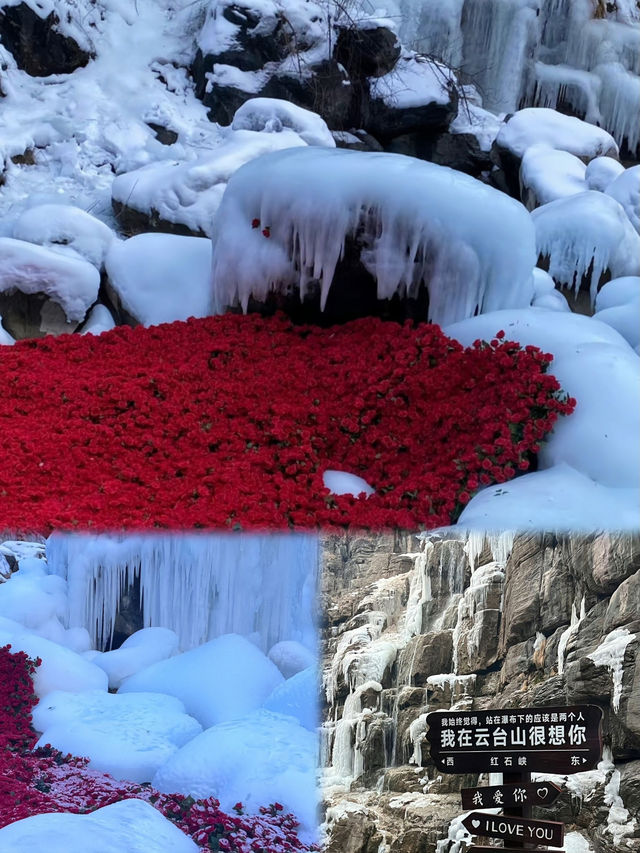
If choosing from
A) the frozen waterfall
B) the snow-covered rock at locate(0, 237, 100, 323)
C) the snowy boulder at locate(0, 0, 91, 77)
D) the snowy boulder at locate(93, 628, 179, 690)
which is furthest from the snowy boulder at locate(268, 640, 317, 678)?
the snowy boulder at locate(0, 0, 91, 77)

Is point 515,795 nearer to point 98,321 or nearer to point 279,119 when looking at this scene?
point 98,321

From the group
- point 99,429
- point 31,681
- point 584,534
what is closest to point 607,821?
point 584,534

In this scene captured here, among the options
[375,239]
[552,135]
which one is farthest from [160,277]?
[552,135]

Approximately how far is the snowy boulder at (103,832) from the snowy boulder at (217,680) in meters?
0.30

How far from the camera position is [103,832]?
2438mm

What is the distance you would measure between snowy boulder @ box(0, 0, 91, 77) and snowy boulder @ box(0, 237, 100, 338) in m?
3.05

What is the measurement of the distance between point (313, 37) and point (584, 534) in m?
5.77

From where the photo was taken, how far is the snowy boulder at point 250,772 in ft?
8.39

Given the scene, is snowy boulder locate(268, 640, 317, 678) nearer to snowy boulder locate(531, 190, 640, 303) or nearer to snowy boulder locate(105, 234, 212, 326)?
snowy boulder locate(105, 234, 212, 326)

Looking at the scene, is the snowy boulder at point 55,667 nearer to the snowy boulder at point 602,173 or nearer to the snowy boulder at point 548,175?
the snowy boulder at point 548,175

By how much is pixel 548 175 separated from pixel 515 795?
6.16m

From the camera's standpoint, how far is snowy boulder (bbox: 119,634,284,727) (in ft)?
8.72

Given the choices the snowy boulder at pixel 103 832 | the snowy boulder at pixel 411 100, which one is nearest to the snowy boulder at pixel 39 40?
the snowy boulder at pixel 411 100

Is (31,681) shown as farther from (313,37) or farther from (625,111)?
(625,111)
